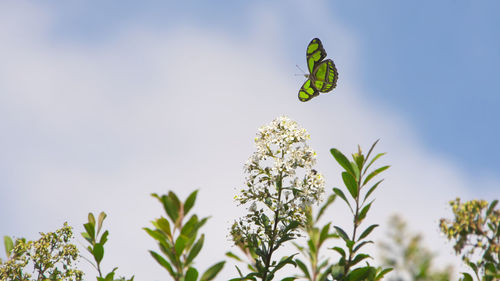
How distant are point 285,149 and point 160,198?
168 inches

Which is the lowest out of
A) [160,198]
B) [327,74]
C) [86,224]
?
[160,198]

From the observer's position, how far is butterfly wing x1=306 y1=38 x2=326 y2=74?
44.4ft

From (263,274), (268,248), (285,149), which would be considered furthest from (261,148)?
(263,274)

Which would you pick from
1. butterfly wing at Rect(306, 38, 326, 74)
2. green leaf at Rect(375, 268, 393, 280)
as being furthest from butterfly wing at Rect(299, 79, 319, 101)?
green leaf at Rect(375, 268, 393, 280)

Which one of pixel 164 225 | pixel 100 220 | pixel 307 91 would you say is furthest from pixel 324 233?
pixel 307 91

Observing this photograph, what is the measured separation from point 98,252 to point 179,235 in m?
1.77

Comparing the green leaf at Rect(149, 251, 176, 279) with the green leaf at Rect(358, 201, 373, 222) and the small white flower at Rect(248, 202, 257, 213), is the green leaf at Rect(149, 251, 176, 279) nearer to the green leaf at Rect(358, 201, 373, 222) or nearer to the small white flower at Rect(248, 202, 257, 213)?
the green leaf at Rect(358, 201, 373, 222)

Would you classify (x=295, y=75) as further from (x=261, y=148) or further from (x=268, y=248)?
(x=268, y=248)

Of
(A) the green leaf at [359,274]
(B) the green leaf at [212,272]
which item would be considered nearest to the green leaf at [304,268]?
(B) the green leaf at [212,272]

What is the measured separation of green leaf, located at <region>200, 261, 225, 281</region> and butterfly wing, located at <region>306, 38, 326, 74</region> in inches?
425

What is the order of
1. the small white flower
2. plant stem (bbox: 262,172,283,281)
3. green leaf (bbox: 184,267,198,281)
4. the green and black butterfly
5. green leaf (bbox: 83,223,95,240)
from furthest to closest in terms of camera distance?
the green and black butterfly, the small white flower, plant stem (bbox: 262,172,283,281), green leaf (bbox: 83,223,95,240), green leaf (bbox: 184,267,198,281)

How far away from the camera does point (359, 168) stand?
4.73 metres

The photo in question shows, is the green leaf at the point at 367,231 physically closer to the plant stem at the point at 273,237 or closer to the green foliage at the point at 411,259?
the plant stem at the point at 273,237

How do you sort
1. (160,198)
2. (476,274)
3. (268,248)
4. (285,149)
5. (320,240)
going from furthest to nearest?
1. (285,149)
2. (268,248)
3. (476,274)
4. (320,240)
5. (160,198)
